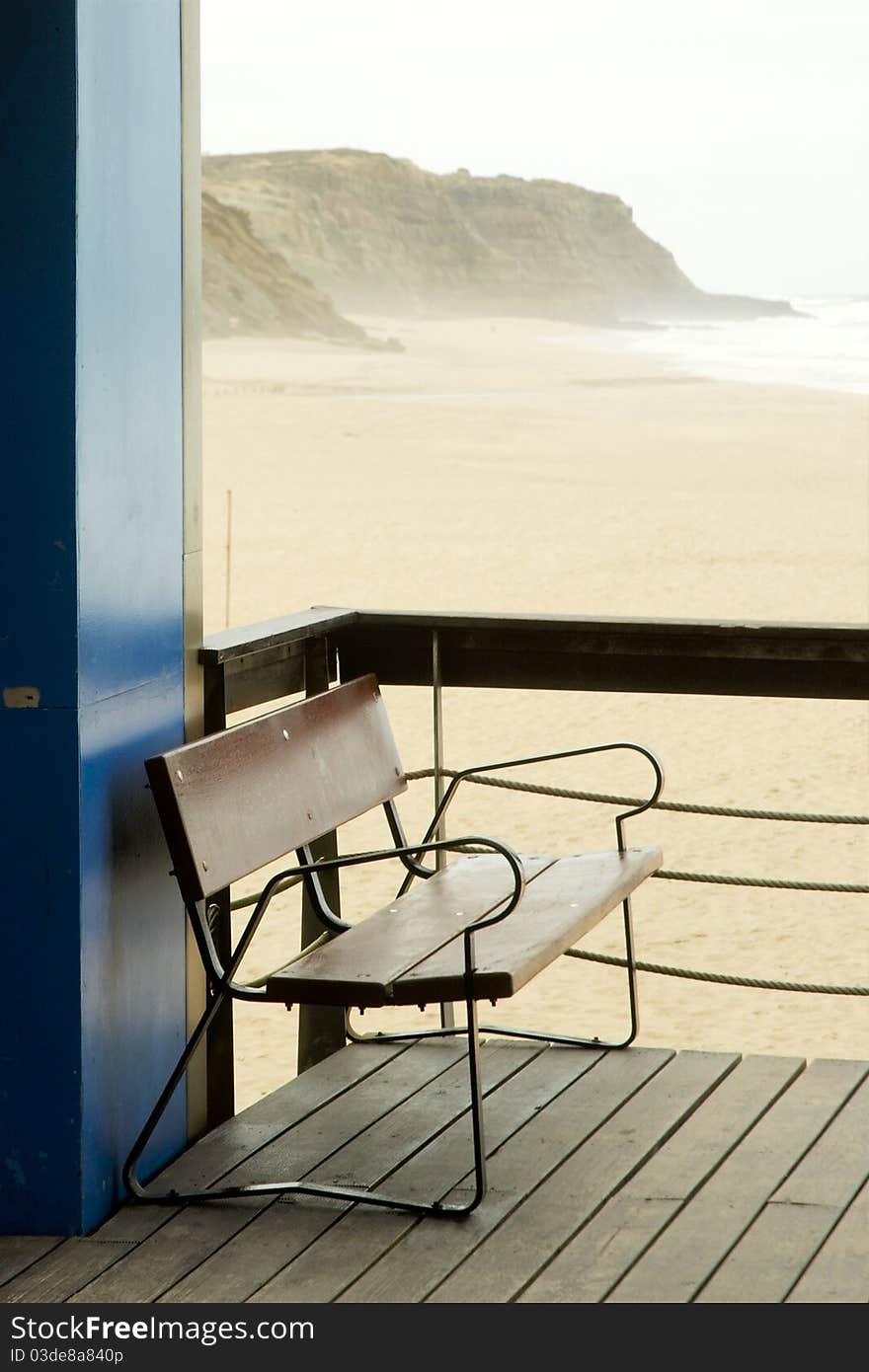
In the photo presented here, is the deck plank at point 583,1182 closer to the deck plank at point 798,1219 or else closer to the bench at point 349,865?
the bench at point 349,865

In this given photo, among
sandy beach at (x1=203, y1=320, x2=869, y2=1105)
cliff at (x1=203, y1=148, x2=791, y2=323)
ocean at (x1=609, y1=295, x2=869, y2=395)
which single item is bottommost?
sandy beach at (x1=203, y1=320, x2=869, y2=1105)

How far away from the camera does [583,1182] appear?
2.75m

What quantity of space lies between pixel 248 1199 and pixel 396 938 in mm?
Answer: 475

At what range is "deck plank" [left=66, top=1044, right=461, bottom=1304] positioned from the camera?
2414 millimetres

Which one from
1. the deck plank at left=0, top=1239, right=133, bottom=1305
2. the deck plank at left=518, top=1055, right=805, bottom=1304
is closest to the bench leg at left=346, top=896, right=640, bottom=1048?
the deck plank at left=518, top=1055, right=805, bottom=1304

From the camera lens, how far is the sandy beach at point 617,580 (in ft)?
31.0

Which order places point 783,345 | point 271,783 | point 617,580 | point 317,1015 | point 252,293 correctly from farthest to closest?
point 252,293 → point 783,345 → point 617,580 → point 317,1015 → point 271,783

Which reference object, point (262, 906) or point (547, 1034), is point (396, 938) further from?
point (547, 1034)

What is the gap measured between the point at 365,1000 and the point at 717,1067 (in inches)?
41.1

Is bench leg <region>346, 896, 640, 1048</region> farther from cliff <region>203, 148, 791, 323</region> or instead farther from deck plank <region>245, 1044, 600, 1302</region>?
cliff <region>203, 148, 791, 323</region>

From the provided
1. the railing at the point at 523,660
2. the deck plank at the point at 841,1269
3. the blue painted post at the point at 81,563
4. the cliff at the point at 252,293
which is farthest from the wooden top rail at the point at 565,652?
the cliff at the point at 252,293

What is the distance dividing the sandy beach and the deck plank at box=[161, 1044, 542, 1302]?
1027 millimetres

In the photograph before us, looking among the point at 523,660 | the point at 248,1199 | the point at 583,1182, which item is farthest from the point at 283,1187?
the point at 523,660

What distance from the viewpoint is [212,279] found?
8175 centimetres
